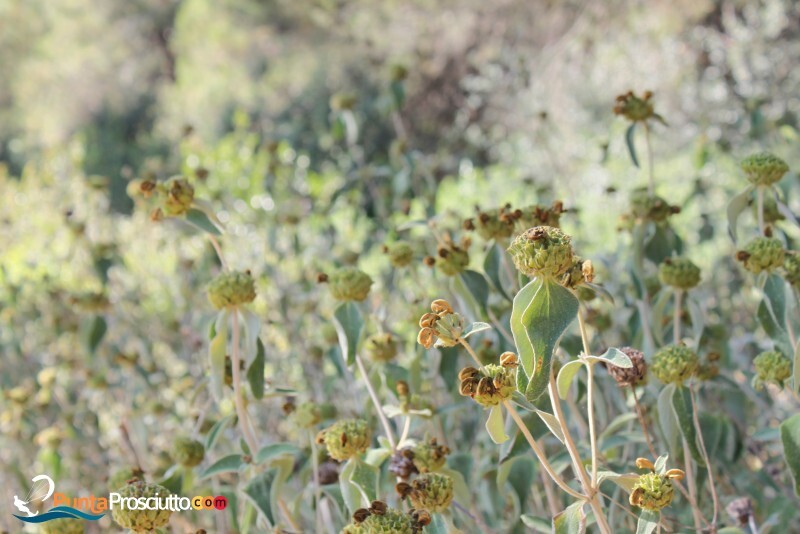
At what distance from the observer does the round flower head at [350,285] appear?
37.3 inches

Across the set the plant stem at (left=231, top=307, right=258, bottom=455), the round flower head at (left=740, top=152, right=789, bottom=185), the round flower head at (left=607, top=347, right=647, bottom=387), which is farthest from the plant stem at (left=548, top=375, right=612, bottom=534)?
the round flower head at (left=740, top=152, right=789, bottom=185)

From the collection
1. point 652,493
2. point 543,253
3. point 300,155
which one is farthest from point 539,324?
point 300,155

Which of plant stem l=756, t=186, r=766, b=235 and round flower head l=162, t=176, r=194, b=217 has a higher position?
round flower head l=162, t=176, r=194, b=217

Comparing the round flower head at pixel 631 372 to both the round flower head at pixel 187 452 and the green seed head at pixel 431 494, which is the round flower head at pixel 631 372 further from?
the round flower head at pixel 187 452

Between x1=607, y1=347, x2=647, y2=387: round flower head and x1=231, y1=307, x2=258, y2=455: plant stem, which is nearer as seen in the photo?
x1=607, y1=347, x2=647, y2=387: round flower head

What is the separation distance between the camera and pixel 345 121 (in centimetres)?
176

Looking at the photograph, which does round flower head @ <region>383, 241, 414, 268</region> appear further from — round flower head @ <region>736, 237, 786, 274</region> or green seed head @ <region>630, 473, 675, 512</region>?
green seed head @ <region>630, 473, 675, 512</region>

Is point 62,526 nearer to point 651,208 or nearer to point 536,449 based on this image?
point 536,449

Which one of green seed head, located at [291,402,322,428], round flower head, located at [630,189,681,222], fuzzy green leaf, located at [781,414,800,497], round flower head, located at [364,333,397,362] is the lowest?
fuzzy green leaf, located at [781,414,800,497]

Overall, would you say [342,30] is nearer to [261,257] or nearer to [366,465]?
[261,257]

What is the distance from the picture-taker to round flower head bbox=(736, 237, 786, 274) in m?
0.85

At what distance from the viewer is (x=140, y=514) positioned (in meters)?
0.71

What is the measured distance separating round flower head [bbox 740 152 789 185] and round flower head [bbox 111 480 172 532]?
71cm

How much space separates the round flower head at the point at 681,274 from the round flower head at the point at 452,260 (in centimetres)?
23
